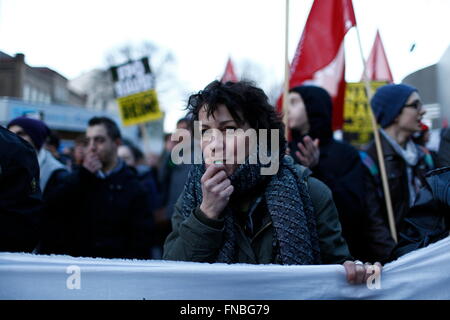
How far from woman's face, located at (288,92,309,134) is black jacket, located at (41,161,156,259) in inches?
51.7

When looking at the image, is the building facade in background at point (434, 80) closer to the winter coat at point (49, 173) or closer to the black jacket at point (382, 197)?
the black jacket at point (382, 197)

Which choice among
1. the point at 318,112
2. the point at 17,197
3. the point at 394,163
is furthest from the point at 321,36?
the point at 17,197

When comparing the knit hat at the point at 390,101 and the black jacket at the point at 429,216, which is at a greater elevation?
the knit hat at the point at 390,101

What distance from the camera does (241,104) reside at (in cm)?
180

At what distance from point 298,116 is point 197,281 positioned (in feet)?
5.92

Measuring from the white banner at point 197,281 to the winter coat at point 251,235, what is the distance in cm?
19

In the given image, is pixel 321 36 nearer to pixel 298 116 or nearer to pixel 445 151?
pixel 298 116

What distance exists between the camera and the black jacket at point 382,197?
2.74m

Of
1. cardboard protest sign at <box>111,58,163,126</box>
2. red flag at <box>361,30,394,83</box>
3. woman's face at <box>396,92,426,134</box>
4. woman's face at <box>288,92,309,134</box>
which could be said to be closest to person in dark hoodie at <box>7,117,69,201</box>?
woman's face at <box>288,92,309,134</box>

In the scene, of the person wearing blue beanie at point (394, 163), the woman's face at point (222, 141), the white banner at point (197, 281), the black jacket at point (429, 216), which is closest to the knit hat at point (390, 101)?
the person wearing blue beanie at point (394, 163)

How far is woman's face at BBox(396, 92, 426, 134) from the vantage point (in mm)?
3086

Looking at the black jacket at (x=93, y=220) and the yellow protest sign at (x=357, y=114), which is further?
the yellow protest sign at (x=357, y=114)
